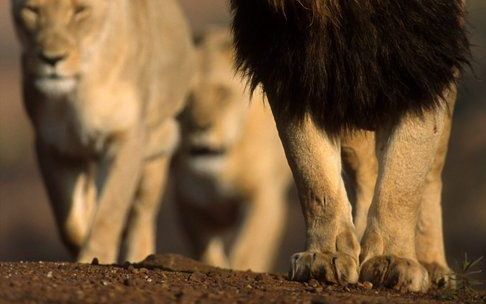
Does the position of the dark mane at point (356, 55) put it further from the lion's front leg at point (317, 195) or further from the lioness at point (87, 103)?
the lioness at point (87, 103)

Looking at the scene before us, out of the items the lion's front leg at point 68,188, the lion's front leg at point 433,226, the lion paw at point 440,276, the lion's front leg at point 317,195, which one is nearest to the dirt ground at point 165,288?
the lion's front leg at point 317,195

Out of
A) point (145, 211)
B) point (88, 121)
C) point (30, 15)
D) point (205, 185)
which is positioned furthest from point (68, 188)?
point (205, 185)

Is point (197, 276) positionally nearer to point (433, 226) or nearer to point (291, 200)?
point (433, 226)

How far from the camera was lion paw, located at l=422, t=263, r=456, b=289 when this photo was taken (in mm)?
5816

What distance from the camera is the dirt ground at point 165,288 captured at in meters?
4.53

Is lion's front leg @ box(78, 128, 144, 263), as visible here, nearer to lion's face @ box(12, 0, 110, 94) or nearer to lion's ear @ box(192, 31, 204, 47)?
lion's face @ box(12, 0, 110, 94)

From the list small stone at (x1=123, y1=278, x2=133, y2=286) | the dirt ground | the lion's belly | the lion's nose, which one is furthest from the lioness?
small stone at (x1=123, y1=278, x2=133, y2=286)

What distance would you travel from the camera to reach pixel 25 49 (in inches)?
330

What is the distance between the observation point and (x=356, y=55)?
5414 millimetres

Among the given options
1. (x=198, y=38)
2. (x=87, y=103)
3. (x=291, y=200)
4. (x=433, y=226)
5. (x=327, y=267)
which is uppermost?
(x=198, y=38)

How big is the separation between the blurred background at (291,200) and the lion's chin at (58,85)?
261 centimetres

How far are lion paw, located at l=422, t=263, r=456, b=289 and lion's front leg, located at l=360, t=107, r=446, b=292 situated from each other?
0.34 metres

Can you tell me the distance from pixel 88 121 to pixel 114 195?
1.34ft

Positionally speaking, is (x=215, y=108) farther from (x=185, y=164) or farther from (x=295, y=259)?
(x=295, y=259)
